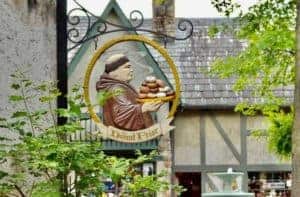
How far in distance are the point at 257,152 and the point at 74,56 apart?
19.4 ft

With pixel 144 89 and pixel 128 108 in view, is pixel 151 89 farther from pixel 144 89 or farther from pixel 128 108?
pixel 128 108

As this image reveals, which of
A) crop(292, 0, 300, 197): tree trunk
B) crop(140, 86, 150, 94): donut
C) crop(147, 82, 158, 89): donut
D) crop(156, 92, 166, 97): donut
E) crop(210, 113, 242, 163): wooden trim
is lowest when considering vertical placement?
crop(210, 113, 242, 163): wooden trim

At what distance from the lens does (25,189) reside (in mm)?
5941

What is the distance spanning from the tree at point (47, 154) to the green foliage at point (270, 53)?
373 inches

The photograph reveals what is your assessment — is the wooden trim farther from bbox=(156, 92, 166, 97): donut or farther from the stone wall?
the stone wall

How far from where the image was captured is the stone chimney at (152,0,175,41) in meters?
32.1

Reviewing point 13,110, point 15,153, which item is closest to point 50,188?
point 15,153

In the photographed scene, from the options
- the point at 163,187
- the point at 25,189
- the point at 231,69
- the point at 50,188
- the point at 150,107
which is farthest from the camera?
the point at 150,107

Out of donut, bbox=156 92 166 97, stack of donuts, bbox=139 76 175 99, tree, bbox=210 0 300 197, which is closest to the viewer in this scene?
tree, bbox=210 0 300 197

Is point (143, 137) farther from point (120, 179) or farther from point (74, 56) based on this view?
point (120, 179)

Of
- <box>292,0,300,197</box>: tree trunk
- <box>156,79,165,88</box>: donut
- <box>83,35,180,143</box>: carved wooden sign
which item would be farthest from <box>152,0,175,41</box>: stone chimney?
<box>292,0,300,197</box>: tree trunk

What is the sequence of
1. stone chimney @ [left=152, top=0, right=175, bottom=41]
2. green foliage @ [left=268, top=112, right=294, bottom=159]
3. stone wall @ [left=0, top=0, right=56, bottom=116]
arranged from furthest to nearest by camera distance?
stone chimney @ [left=152, top=0, right=175, bottom=41]
green foliage @ [left=268, top=112, right=294, bottom=159]
stone wall @ [left=0, top=0, right=56, bottom=116]

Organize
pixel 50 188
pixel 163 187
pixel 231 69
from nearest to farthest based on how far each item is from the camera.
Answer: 1. pixel 50 188
2. pixel 163 187
3. pixel 231 69

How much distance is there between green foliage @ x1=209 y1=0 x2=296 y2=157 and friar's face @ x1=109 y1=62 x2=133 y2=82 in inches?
228
